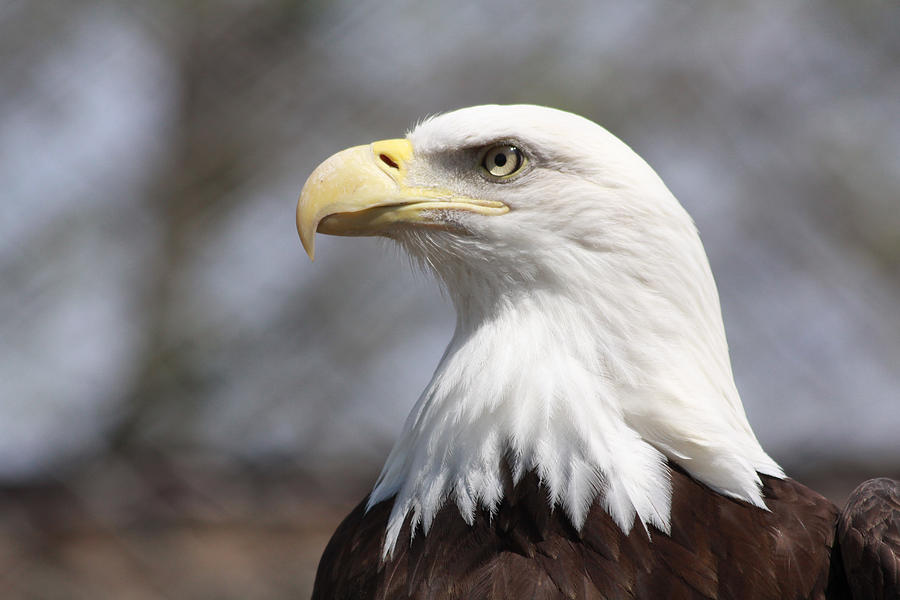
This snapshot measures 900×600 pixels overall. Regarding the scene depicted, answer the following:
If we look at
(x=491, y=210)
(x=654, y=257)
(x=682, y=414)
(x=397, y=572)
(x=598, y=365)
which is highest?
(x=491, y=210)

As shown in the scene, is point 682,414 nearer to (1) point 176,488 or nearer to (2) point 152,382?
(1) point 176,488

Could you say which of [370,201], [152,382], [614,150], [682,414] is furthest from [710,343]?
[152,382]

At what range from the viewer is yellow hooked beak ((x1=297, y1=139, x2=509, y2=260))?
6.39ft

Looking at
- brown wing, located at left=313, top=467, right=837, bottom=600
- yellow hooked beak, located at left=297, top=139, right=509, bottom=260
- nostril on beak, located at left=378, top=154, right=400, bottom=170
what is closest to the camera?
brown wing, located at left=313, top=467, right=837, bottom=600

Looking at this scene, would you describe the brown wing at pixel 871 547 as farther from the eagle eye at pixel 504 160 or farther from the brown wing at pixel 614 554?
the eagle eye at pixel 504 160

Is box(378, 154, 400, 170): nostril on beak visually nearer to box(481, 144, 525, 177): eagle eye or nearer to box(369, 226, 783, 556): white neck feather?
box(481, 144, 525, 177): eagle eye

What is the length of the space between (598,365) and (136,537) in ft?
6.74

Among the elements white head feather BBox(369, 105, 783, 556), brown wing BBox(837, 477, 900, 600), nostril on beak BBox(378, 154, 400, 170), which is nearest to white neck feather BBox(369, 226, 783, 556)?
white head feather BBox(369, 105, 783, 556)

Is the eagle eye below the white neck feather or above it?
above

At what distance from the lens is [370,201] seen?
1985 millimetres

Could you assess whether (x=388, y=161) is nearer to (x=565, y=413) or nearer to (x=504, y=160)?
(x=504, y=160)

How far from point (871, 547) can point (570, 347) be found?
598mm

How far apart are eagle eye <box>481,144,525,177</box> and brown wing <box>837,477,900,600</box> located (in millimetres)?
862

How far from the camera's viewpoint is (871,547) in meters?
1.72
